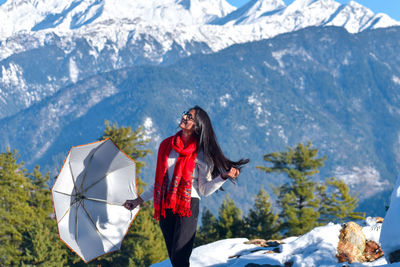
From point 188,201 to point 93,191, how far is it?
7.40 ft

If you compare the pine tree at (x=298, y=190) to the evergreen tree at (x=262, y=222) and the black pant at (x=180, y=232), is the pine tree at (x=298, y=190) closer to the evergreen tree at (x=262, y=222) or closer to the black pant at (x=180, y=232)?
the evergreen tree at (x=262, y=222)

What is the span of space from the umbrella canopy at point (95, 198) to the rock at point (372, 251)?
13.7ft

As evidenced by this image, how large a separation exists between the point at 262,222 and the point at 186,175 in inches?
1059

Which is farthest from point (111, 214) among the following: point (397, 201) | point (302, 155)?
point (302, 155)

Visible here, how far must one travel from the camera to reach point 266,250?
9297 mm

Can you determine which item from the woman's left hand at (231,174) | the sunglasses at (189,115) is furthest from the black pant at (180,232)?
the sunglasses at (189,115)

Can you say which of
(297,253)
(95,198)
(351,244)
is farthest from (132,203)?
(351,244)

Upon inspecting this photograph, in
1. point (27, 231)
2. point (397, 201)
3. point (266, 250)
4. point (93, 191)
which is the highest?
point (93, 191)

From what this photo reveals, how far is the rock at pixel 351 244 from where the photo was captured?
7.90m

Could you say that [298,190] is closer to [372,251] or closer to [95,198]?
[372,251]

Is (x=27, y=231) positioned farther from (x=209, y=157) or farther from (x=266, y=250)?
(x=209, y=157)

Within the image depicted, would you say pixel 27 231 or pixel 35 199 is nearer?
pixel 27 231

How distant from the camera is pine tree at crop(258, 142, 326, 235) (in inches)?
1077

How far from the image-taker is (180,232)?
5910 mm
